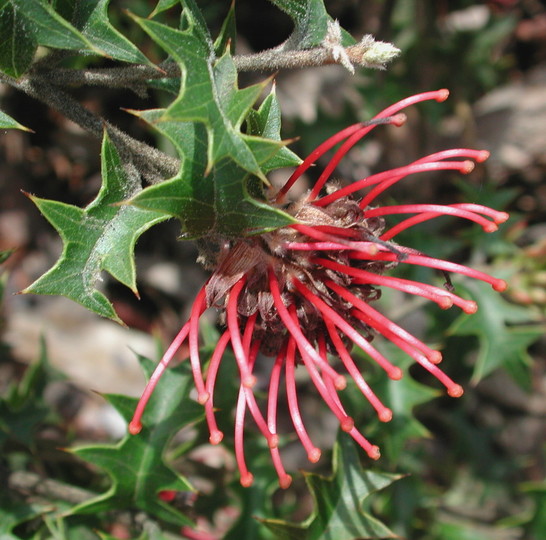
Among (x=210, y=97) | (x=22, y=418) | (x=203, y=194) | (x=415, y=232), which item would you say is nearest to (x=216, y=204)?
(x=203, y=194)

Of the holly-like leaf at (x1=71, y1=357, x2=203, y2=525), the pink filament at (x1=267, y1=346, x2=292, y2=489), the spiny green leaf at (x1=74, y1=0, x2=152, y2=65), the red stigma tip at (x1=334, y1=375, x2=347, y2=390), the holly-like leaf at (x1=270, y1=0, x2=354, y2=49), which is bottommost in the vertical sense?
the holly-like leaf at (x1=71, y1=357, x2=203, y2=525)

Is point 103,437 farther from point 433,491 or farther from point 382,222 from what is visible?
point 382,222

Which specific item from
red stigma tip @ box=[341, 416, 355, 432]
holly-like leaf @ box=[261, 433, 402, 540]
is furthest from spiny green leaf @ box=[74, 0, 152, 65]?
holly-like leaf @ box=[261, 433, 402, 540]

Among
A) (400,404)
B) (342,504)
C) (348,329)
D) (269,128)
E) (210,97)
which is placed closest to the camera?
(210,97)

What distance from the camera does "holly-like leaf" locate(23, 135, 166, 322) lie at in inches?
41.3

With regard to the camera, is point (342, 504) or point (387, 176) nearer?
point (387, 176)

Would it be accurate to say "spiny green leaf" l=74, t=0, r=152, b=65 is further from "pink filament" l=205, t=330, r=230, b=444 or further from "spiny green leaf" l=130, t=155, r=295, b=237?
"pink filament" l=205, t=330, r=230, b=444

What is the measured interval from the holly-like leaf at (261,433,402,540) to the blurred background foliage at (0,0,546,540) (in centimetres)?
62

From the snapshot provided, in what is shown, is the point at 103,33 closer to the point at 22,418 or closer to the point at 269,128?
the point at 269,128

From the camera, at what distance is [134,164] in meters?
1.15

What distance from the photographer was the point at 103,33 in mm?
1075

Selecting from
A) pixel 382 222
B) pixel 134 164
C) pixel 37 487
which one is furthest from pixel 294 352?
pixel 37 487

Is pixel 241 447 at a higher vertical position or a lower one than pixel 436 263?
lower

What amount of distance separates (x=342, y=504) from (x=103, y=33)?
0.99m
